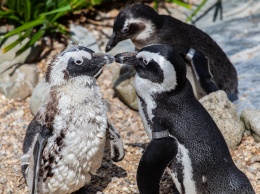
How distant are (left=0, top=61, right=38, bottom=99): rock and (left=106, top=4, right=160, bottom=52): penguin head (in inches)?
27.3

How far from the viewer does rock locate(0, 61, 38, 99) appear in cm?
474

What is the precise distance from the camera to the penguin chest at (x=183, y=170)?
329 centimetres

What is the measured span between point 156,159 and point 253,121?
1.11 metres

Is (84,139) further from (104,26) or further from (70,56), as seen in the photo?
(104,26)

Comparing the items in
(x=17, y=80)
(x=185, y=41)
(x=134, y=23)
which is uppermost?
(x=134, y=23)

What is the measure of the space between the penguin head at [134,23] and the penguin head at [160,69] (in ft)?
3.59

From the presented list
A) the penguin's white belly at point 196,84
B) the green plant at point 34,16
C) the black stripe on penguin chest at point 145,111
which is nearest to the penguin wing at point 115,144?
the black stripe on penguin chest at point 145,111

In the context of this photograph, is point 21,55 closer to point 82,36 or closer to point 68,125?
point 82,36

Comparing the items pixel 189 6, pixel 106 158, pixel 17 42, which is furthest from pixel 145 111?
pixel 189 6

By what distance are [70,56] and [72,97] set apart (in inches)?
8.7

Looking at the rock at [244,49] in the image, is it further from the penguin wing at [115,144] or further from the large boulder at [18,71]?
the large boulder at [18,71]

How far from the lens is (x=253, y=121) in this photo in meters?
4.14

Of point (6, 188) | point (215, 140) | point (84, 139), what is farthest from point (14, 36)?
point (215, 140)

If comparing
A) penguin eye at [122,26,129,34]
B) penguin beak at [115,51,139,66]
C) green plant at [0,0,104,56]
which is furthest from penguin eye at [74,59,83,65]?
green plant at [0,0,104,56]
